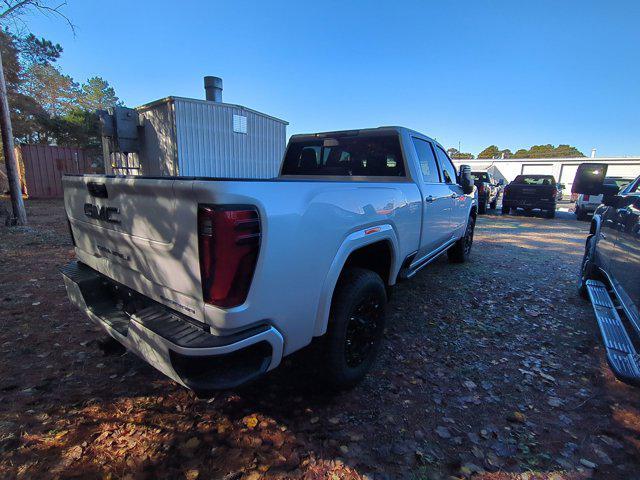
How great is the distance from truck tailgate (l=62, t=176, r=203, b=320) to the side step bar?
251 centimetres

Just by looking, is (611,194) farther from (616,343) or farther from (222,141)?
(222,141)

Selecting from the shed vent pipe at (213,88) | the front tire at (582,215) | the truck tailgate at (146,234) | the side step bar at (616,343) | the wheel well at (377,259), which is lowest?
the front tire at (582,215)

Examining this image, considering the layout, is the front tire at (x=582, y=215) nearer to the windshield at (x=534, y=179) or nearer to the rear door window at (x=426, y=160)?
the windshield at (x=534, y=179)

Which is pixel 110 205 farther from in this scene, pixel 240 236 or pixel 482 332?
pixel 482 332

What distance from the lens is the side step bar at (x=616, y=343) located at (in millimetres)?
2078

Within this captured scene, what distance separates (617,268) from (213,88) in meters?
12.0

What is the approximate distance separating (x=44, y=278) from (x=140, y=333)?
4.26 metres

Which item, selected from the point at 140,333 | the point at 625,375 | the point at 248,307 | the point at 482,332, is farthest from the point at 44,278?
the point at 625,375

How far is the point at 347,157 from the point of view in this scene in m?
3.99

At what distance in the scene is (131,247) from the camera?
6.49 feet

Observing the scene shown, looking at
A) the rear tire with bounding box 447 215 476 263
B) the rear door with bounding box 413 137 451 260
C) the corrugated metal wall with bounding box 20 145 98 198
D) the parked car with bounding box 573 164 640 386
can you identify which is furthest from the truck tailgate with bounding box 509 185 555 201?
the corrugated metal wall with bounding box 20 145 98 198

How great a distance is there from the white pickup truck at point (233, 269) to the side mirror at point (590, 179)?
1887 millimetres

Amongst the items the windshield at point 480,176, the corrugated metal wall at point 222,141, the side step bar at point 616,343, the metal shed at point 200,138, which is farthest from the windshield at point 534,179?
the side step bar at point 616,343

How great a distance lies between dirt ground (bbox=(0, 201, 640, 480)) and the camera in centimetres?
190
